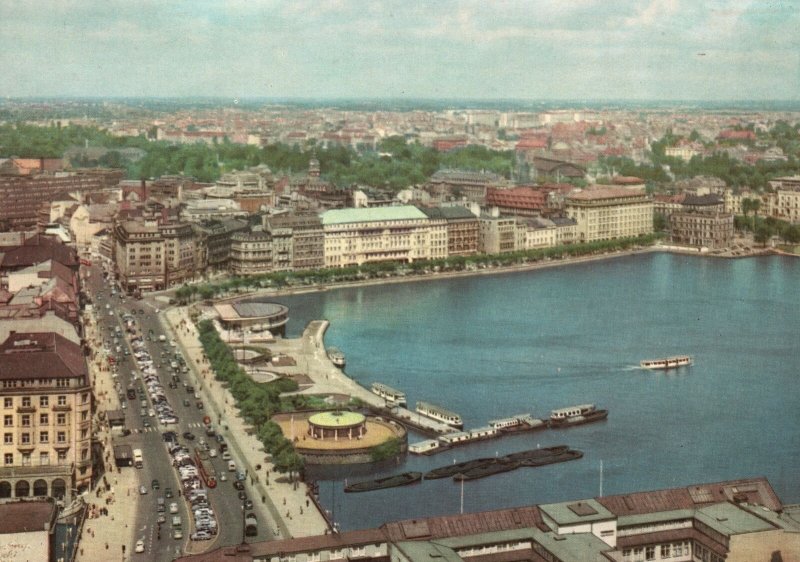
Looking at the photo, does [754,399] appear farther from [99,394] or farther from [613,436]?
[99,394]

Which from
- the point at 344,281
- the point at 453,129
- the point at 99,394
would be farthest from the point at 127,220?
the point at 453,129

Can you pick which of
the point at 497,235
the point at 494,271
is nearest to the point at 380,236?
the point at 494,271

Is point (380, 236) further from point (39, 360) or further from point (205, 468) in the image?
point (39, 360)

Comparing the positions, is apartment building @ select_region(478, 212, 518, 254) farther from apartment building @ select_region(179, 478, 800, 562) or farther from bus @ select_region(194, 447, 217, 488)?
apartment building @ select_region(179, 478, 800, 562)

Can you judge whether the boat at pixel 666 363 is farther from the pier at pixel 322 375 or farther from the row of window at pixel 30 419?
the row of window at pixel 30 419

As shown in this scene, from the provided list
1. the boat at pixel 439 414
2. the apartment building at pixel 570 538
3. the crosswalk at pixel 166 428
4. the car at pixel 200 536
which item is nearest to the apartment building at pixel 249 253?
the boat at pixel 439 414

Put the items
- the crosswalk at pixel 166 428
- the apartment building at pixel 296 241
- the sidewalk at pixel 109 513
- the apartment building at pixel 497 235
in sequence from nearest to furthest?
the sidewalk at pixel 109 513 < the crosswalk at pixel 166 428 < the apartment building at pixel 296 241 < the apartment building at pixel 497 235

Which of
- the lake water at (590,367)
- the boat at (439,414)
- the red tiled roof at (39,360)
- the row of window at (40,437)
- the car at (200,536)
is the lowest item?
the lake water at (590,367)

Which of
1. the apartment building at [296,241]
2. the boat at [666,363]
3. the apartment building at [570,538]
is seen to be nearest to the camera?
the apartment building at [570,538]
